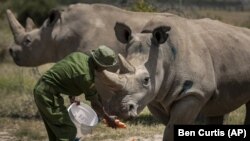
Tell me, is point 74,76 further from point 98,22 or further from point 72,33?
point 72,33

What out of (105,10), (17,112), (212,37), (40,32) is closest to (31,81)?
(17,112)

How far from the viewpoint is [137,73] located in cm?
671

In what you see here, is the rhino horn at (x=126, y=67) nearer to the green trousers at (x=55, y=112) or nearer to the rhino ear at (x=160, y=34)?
the rhino ear at (x=160, y=34)

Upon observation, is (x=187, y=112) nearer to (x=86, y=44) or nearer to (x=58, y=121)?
(x=58, y=121)

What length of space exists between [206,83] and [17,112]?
512 cm

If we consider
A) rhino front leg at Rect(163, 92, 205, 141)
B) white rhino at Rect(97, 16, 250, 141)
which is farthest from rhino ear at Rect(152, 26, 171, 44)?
rhino front leg at Rect(163, 92, 205, 141)

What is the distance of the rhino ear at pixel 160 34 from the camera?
696cm

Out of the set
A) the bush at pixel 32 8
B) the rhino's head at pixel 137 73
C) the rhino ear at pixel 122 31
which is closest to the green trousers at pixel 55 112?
the rhino's head at pixel 137 73

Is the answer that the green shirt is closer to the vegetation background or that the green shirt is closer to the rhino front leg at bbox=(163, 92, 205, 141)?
the rhino front leg at bbox=(163, 92, 205, 141)

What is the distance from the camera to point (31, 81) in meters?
15.4

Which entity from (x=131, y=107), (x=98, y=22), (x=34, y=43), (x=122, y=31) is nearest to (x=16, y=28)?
(x=34, y=43)

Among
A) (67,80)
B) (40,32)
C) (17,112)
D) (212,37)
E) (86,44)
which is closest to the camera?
(67,80)

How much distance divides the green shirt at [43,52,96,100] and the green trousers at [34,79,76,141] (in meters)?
0.08

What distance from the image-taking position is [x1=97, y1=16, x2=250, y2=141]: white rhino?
662cm
